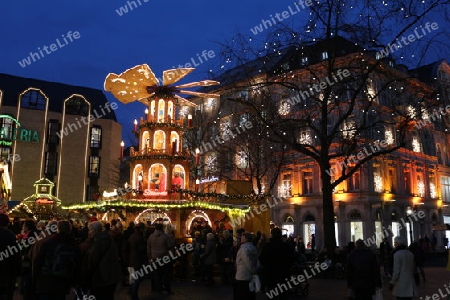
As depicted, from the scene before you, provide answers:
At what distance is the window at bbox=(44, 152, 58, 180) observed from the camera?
47.7 m

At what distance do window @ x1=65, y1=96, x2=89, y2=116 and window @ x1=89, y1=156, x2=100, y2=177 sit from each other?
18.0ft

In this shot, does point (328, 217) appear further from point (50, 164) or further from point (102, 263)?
point (50, 164)

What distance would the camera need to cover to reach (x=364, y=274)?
8.70 meters

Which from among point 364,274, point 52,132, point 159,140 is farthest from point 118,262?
point 52,132

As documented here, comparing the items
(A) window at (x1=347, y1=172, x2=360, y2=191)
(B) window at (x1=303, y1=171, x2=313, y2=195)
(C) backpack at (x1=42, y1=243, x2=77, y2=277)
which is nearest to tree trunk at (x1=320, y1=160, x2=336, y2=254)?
(C) backpack at (x1=42, y1=243, x2=77, y2=277)

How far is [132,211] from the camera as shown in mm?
24359

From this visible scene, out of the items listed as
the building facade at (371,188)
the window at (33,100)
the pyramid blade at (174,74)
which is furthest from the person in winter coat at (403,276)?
the window at (33,100)

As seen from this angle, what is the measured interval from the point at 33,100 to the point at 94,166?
31.7 ft

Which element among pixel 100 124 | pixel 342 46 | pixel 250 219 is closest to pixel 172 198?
pixel 250 219

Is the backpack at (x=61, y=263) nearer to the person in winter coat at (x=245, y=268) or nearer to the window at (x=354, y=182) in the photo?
the person in winter coat at (x=245, y=268)

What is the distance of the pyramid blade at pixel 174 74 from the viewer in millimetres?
26469

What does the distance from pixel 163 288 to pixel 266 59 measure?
9764mm

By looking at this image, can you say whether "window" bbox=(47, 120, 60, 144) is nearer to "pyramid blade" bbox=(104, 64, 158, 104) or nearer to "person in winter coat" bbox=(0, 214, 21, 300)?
"pyramid blade" bbox=(104, 64, 158, 104)

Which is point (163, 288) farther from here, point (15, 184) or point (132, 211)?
point (15, 184)
